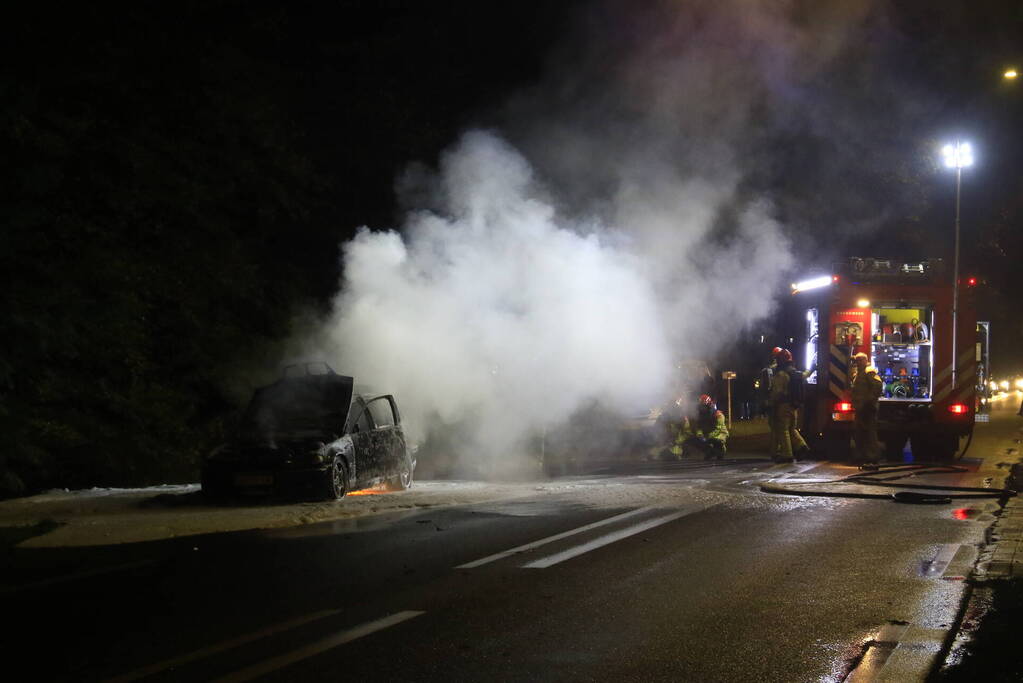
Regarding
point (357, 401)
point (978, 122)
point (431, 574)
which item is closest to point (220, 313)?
point (357, 401)

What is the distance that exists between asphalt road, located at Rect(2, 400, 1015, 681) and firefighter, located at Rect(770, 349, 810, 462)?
249 inches

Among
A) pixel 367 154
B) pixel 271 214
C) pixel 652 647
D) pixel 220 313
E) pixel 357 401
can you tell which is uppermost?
pixel 367 154

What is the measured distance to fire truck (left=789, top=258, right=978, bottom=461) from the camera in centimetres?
1764

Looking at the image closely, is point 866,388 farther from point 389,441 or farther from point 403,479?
point 389,441

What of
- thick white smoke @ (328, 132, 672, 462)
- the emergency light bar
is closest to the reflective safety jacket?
the emergency light bar

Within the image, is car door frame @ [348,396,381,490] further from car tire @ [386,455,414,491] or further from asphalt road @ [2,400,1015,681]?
asphalt road @ [2,400,1015,681]

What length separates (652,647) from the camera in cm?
582

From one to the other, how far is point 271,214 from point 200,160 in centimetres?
230

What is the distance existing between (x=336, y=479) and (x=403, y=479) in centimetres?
210

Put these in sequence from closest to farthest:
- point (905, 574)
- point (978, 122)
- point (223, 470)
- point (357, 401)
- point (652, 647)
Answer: point (652, 647) → point (905, 574) → point (223, 470) → point (357, 401) → point (978, 122)

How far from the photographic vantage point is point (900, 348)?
18.2 m

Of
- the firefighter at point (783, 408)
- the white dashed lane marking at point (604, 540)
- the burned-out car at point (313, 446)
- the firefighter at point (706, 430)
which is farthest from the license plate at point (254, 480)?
the firefighter at point (706, 430)

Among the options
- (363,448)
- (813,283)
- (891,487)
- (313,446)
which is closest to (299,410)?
(363,448)

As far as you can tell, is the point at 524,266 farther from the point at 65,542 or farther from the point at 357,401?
the point at 65,542
